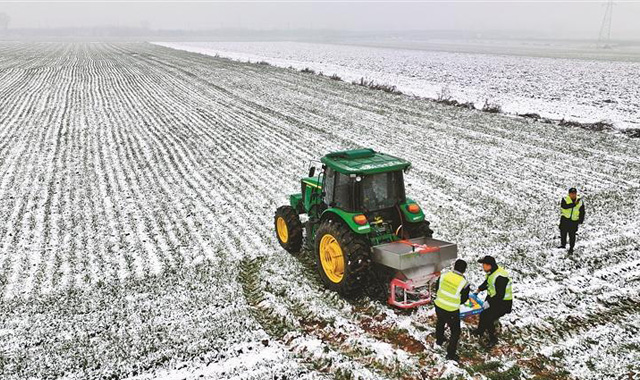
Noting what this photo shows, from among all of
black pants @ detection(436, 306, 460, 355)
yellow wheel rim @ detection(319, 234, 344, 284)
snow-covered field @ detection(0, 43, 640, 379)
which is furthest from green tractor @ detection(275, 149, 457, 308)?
black pants @ detection(436, 306, 460, 355)

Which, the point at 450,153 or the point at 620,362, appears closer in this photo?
the point at 620,362

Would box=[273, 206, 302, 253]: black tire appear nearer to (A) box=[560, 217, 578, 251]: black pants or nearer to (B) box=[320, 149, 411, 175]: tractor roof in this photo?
(B) box=[320, 149, 411, 175]: tractor roof

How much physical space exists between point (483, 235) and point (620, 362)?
4.42 meters

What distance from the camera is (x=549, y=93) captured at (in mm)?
30484

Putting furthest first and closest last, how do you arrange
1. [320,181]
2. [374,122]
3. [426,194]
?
[374,122]
[426,194]
[320,181]

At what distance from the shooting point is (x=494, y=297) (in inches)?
259

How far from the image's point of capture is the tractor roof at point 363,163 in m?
7.65

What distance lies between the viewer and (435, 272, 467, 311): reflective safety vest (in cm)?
623

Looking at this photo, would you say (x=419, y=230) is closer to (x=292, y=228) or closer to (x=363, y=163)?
(x=363, y=163)

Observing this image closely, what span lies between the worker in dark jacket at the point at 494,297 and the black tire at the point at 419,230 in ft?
4.51

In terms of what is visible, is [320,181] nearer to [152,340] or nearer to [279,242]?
[279,242]

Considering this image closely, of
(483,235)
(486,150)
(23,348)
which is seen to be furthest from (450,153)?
(23,348)

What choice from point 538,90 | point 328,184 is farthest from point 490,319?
point 538,90

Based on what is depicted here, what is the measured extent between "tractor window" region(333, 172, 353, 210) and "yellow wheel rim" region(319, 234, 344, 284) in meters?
0.59
